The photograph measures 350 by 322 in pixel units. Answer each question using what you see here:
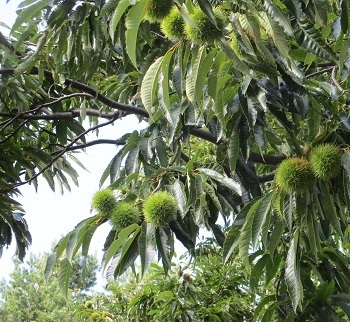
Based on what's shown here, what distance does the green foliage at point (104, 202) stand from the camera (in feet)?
4.83

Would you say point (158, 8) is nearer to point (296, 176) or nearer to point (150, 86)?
point (150, 86)

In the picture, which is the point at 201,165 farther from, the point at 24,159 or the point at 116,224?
the point at 24,159

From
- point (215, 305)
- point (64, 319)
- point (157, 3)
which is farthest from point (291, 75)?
point (64, 319)

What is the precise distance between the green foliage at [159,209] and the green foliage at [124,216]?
3cm

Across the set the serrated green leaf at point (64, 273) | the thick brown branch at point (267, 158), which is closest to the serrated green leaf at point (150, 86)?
the serrated green leaf at point (64, 273)

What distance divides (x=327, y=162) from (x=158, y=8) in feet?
1.54

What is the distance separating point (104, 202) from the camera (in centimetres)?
148

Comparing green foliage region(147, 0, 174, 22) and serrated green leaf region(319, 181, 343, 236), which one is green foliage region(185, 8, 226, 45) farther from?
serrated green leaf region(319, 181, 343, 236)

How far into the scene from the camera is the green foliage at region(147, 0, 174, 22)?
120 cm

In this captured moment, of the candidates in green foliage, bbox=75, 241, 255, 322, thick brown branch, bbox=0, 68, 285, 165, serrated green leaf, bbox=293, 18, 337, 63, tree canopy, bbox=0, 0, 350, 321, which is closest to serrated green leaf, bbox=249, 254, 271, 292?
tree canopy, bbox=0, 0, 350, 321

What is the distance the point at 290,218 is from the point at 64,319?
41.5ft

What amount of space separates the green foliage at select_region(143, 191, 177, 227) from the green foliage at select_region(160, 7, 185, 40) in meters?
0.37

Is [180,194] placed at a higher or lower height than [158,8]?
lower

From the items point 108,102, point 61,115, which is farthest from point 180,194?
point 61,115
